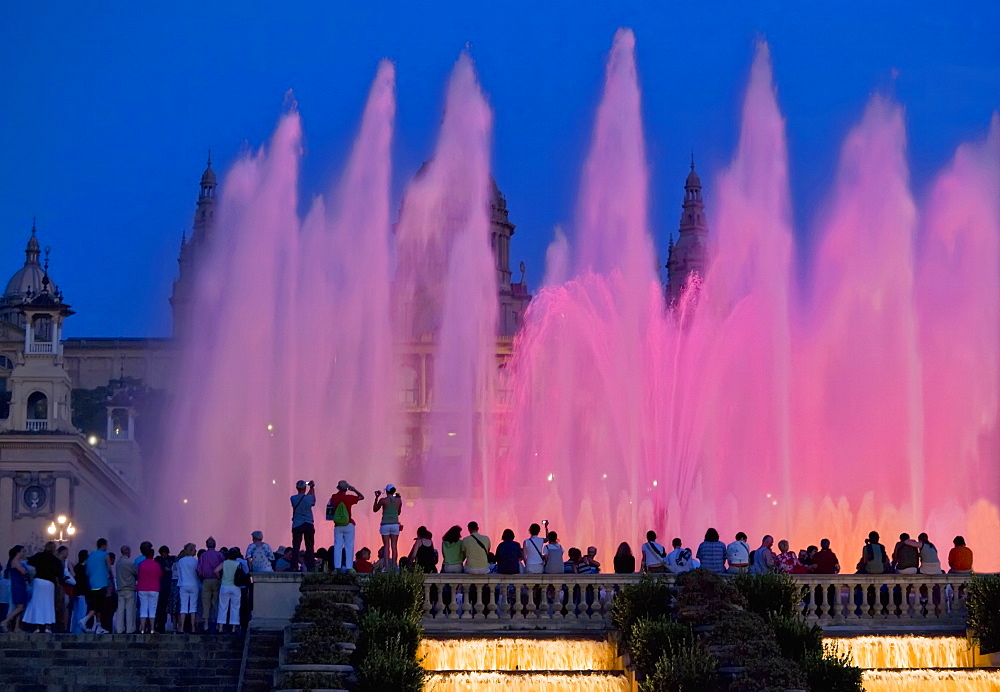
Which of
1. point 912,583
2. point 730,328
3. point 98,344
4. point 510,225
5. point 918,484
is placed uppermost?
point 510,225

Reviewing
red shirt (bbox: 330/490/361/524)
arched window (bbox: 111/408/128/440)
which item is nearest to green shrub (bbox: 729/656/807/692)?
red shirt (bbox: 330/490/361/524)

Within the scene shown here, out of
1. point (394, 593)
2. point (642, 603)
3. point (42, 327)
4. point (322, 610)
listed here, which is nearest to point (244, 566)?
point (394, 593)

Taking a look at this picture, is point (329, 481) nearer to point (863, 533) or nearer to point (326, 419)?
point (326, 419)

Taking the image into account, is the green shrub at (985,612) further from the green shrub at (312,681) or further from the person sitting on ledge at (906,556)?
the green shrub at (312,681)

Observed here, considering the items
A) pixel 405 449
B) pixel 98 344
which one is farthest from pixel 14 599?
pixel 98 344

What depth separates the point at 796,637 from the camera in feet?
78.4

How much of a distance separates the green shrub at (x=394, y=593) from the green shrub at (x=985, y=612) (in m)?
7.80

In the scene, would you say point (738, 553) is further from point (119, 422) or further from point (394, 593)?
point (119, 422)

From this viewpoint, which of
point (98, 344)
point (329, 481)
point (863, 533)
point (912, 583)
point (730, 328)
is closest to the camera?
point (912, 583)

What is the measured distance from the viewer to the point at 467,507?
5325 centimetres

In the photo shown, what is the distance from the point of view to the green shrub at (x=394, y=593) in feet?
81.1

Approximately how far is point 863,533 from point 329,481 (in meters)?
15.1

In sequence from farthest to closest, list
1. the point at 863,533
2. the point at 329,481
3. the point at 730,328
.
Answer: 1. the point at 329,481
2. the point at 730,328
3. the point at 863,533

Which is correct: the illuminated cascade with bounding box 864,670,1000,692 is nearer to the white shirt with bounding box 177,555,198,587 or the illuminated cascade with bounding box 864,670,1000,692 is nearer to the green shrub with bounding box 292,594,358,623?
the green shrub with bounding box 292,594,358,623
